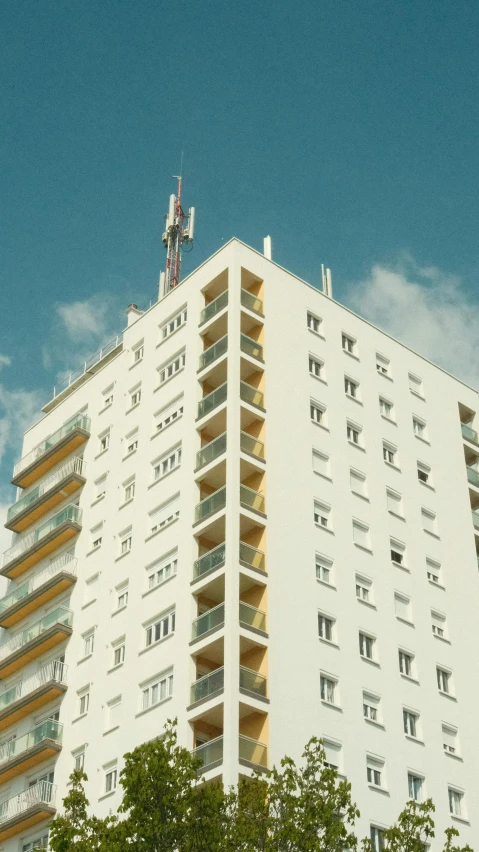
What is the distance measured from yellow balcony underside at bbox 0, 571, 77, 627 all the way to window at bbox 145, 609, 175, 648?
7.05m

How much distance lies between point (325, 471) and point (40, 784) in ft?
49.1

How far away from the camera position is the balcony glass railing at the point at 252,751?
125 feet

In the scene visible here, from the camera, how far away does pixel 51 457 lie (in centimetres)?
5672

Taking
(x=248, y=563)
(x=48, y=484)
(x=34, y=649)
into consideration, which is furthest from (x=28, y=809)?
(x=48, y=484)

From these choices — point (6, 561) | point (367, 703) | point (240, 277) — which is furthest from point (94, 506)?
point (367, 703)

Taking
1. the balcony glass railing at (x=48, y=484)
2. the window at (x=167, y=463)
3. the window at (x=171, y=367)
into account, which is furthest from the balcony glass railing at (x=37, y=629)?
the window at (x=171, y=367)

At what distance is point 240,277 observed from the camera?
5019cm

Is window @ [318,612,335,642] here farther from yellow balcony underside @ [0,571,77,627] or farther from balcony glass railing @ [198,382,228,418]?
yellow balcony underside @ [0,571,77,627]

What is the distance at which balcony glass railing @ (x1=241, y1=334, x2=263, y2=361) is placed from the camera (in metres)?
48.2

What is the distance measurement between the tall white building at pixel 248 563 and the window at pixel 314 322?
0.31ft

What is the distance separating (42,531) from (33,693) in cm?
810

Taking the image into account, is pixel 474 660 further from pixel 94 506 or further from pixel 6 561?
pixel 6 561

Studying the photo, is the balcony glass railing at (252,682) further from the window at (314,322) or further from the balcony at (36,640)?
the window at (314,322)

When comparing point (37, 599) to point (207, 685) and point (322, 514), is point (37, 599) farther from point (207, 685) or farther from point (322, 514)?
point (207, 685)
